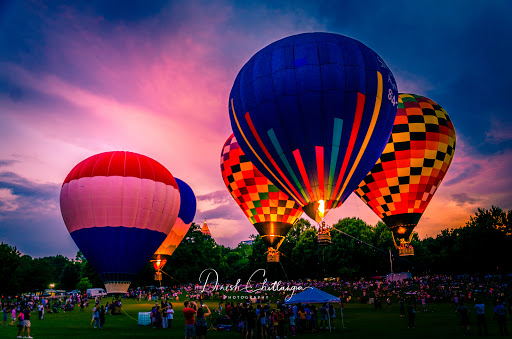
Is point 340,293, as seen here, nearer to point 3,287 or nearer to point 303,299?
point 303,299

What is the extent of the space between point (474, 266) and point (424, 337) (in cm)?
4740

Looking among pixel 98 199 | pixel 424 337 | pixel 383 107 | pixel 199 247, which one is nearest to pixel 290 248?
pixel 199 247

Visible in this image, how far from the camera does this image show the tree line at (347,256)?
52.4 m

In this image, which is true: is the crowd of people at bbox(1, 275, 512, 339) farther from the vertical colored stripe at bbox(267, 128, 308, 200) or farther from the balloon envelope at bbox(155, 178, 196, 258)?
the vertical colored stripe at bbox(267, 128, 308, 200)

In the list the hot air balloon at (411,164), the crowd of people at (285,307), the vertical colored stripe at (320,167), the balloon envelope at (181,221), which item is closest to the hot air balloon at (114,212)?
the crowd of people at (285,307)

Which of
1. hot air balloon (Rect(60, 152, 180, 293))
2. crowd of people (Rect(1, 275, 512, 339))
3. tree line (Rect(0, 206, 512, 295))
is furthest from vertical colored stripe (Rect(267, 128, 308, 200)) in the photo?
tree line (Rect(0, 206, 512, 295))

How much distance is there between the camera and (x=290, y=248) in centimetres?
6266

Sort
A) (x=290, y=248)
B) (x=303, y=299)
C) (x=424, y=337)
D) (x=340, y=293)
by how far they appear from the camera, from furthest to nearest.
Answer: (x=290, y=248), (x=340, y=293), (x=303, y=299), (x=424, y=337)

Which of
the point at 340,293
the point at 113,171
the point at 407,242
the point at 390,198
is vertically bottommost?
the point at 340,293

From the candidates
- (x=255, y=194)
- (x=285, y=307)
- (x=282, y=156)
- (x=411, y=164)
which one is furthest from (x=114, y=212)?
(x=411, y=164)

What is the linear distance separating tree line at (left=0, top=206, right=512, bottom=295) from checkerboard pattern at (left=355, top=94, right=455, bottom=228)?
24.4 metres

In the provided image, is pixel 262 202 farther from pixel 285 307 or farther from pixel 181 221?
pixel 181 221

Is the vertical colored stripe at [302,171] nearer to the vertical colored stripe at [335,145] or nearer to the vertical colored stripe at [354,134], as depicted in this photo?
the vertical colored stripe at [335,145]

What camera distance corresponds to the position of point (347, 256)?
55.0 m
